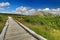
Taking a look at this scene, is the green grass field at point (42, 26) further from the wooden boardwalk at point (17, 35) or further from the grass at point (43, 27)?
the wooden boardwalk at point (17, 35)

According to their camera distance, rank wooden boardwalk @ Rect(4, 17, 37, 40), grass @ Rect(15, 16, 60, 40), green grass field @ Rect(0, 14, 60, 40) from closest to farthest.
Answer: wooden boardwalk @ Rect(4, 17, 37, 40) < grass @ Rect(15, 16, 60, 40) < green grass field @ Rect(0, 14, 60, 40)

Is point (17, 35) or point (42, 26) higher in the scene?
point (42, 26)

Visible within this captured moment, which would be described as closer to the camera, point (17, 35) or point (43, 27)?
point (17, 35)

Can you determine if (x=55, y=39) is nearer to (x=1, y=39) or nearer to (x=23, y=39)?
(x=23, y=39)

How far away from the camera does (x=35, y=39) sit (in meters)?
8.07

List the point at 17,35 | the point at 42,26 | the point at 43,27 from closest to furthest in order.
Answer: the point at 17,35
the point at 43,27
the point at 42,26

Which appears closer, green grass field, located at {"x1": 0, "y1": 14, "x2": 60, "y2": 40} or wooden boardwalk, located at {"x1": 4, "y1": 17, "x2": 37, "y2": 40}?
wooden boardwalk, located at {"x1": 4, "y1": 17, "x2": 37, "y2": 40}

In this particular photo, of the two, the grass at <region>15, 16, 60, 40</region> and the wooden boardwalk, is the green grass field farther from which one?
the wooden boardwalk

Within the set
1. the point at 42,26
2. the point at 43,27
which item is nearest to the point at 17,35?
the point at 43,27

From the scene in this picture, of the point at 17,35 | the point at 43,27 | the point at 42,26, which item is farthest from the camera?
the point at 42,26

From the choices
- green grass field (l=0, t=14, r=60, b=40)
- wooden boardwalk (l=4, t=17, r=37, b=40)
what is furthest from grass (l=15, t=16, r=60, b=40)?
wooden boardwalk (l=4, t=17, r=37, b=40)

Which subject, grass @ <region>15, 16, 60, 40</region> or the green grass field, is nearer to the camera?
grass @ <region>15, 16, 60, 40</region>

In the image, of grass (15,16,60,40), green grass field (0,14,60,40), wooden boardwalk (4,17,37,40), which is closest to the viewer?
wooden boardwalk (4,17,37,40)

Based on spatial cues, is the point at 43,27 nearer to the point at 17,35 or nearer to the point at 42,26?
the point at 42,26
